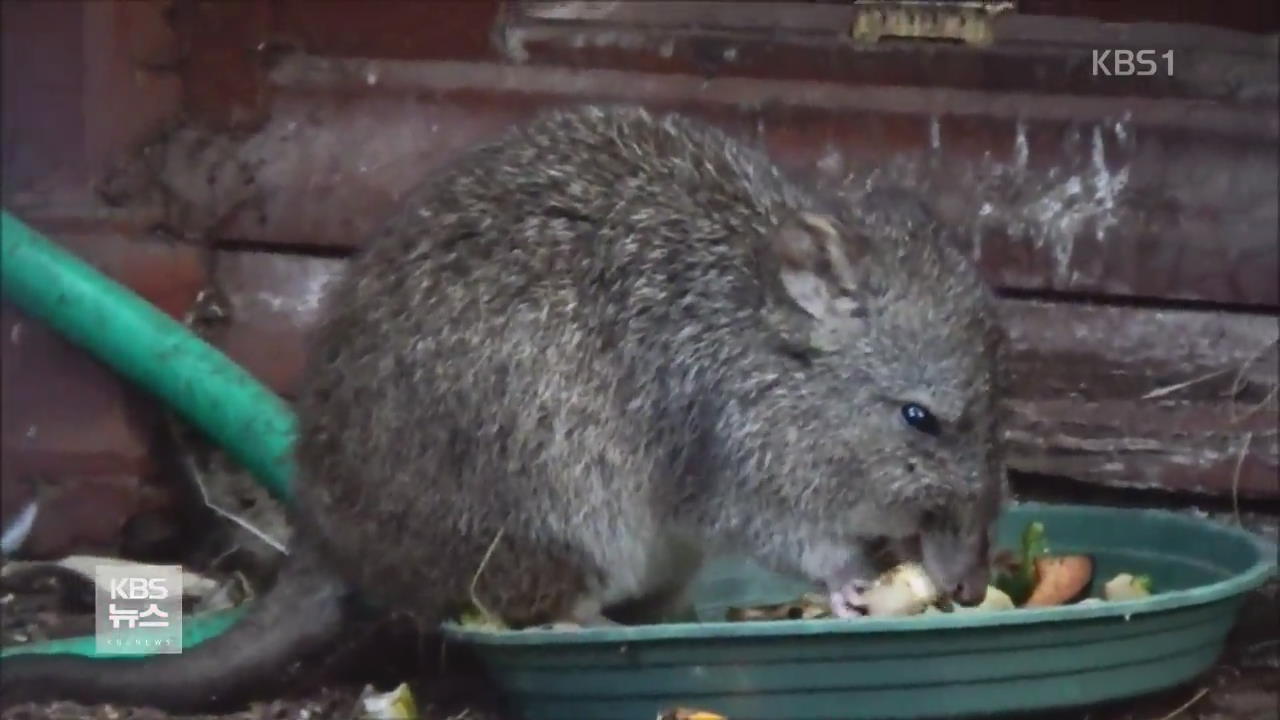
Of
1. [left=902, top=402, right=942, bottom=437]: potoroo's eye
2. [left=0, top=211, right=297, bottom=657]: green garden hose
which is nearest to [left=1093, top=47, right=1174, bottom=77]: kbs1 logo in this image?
[left=902, top=402, right=942, bottom=437]: potoroo's eye

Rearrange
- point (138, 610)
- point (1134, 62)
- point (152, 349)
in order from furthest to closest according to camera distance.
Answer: point (1134, 62), point (152, 349), point (138, 610)

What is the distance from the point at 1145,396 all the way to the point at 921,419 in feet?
3.89

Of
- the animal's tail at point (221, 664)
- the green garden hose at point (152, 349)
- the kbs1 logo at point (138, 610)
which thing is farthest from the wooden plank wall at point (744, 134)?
the animal's tail at point (221, 664)

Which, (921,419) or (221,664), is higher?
(921,419)

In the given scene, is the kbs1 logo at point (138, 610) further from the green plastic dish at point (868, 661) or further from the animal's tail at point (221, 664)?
the green plastic dish at point (868, 661)

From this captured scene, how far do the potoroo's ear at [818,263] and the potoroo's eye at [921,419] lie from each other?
0.62ft

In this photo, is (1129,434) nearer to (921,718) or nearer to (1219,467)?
(1219,467)

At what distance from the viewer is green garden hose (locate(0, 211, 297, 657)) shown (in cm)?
351

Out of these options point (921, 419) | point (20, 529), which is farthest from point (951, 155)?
Result: point (20, 529)

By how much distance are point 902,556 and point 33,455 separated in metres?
2.11

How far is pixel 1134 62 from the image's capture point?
3.66 m

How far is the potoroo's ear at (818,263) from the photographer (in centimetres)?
277

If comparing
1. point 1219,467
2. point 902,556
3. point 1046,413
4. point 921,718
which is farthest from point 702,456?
point 1219,467

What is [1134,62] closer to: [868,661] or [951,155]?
[951,155]
